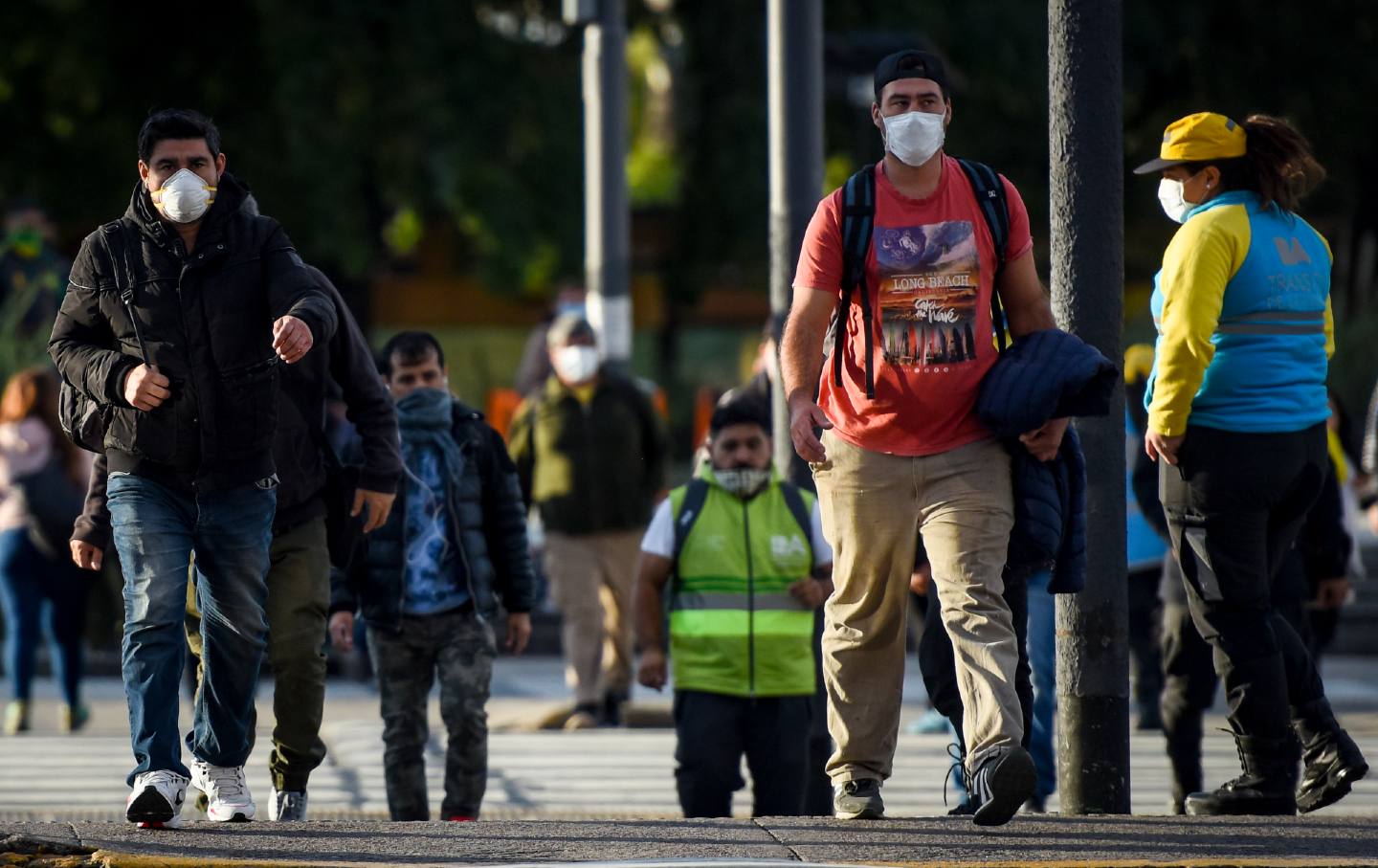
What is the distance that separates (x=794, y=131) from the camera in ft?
27.3

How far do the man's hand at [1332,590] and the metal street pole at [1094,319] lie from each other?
1.78 meters

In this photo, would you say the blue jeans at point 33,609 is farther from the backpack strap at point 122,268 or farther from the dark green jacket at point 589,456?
the backpack strap at point 122,268

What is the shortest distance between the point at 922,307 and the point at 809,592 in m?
2.01

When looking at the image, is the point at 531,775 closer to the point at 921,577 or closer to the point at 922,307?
the point at 921,577

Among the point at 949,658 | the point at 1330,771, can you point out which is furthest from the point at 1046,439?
the point at 1330,771

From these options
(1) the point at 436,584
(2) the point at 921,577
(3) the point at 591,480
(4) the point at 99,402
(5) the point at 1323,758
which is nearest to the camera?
(4) the point at 99,402

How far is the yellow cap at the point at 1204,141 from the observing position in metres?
6.56

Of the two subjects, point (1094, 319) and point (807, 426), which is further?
point (1094, 319)

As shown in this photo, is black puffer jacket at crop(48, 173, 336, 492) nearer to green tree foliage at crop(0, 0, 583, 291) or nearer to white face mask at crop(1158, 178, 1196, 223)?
white face mask at crop(1158, 178, 1196, 223)

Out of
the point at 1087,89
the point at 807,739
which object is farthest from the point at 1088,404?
the point at 807,739

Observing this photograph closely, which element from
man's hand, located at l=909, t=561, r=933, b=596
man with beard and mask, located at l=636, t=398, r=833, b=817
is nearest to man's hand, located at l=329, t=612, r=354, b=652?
man with beard and mask, located at l=636, t=398, r=833, b=817

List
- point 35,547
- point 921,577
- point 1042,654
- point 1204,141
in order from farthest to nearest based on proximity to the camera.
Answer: point 35,547 < point 1042,654 < point 1204,141 < point 921,577

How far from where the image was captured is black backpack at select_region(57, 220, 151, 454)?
600 centimetres

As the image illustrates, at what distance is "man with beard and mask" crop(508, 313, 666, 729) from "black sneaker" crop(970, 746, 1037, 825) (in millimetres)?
6190
